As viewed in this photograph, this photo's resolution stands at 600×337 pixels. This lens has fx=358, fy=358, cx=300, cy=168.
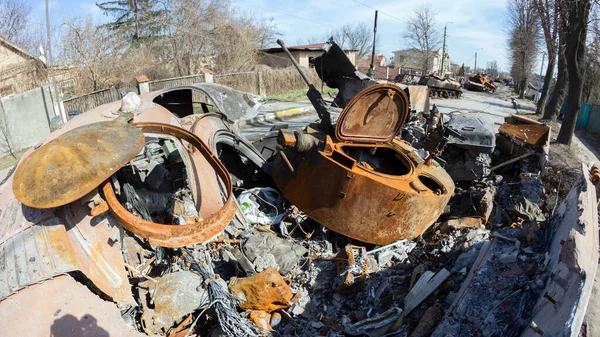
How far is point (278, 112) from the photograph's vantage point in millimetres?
14828

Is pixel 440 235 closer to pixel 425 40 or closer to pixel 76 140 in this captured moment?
pixel 76 140

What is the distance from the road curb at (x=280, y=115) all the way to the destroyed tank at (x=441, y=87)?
38.6 ft

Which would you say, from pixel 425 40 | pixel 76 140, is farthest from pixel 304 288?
pixel 425 40

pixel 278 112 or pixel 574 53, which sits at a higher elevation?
pixel 574 53

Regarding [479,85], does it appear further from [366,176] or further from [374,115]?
[366,176]

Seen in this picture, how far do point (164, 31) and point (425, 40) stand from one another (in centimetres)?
3346

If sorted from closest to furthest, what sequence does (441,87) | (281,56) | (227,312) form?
1. (227,312)
2. (441,87)
3. (281,56)

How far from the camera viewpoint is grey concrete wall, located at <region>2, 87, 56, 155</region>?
10.8 m

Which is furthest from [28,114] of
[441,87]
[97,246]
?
[441,87]

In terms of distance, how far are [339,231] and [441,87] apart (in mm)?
Answer: 22534

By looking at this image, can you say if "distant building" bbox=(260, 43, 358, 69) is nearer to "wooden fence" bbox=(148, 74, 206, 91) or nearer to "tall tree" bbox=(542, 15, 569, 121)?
"wooden fence" bbox=(148, 74, 206, 91)

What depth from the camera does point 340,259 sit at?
402 centimetres

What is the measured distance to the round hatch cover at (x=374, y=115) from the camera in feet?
15.4

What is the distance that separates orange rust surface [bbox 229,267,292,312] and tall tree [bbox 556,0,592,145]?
11225 millimetres
